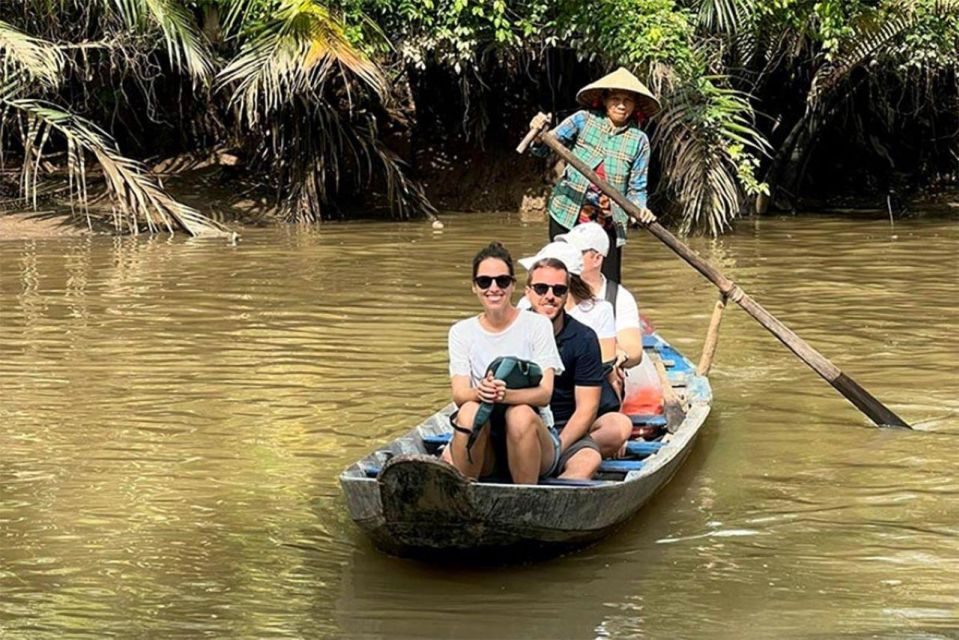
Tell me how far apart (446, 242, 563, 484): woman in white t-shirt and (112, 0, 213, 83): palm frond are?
38.0ft

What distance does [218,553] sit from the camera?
19.7 ft

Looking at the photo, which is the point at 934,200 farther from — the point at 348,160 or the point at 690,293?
the point at 690,293

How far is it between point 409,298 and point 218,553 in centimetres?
659

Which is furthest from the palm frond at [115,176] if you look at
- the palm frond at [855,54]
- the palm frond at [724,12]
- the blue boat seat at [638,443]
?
the blue boat seat at [638,443]

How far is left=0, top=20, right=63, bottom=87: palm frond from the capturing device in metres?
16.0

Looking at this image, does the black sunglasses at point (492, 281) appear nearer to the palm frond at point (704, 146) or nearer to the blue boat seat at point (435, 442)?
the blue boat seat at point (435, 442)

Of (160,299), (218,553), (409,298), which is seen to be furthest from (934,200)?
(218,553)

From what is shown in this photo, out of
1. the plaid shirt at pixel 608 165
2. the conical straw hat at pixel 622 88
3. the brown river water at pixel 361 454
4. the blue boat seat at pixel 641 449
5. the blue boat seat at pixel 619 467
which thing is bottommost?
the brown river water at pixel 361 454

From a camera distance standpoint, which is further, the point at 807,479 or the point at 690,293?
the point at 690,293

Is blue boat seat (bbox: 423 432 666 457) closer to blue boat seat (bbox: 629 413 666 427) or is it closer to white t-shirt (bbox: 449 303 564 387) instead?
blue boat seat (bbox: 629 413 666 427)

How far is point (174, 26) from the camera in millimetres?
16984

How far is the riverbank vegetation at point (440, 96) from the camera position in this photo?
1695 centimetres

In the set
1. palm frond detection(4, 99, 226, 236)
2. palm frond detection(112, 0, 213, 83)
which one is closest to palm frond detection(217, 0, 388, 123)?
palm frond detection(112, 0, 213, 83)

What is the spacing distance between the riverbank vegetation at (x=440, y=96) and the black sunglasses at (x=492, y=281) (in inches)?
437
